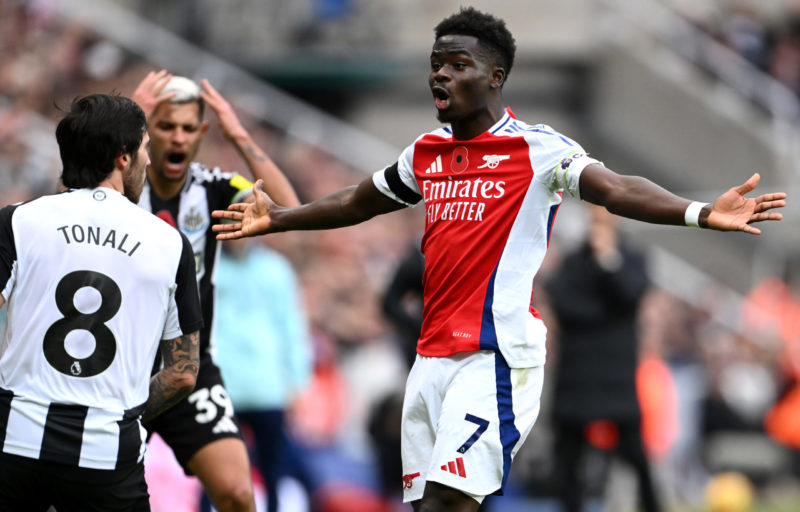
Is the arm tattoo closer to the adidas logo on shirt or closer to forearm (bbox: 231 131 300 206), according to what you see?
the adidas logo on shirt

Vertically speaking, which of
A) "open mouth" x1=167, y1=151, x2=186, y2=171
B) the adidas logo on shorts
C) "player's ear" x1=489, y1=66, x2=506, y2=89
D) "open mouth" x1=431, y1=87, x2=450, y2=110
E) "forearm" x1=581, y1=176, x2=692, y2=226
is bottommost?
the adidas logo on shorts

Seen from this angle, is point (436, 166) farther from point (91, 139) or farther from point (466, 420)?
point (91, 139)

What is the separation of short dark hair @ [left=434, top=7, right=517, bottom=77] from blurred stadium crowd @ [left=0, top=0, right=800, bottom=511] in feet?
17.9

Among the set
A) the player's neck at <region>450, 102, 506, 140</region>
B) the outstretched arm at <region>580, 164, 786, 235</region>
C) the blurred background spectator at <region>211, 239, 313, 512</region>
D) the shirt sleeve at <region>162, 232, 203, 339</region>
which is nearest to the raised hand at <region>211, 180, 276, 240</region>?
the shirt sleeve at <region>162, 232, 203, 339</region>

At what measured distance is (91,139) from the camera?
4.69 m

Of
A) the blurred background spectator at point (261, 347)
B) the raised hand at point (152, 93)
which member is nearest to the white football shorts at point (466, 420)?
the raised hand at point (152, 93)

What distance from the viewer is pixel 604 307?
945 centimetres

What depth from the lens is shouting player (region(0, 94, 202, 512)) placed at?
4.52m

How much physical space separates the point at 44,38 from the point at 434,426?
1116cm

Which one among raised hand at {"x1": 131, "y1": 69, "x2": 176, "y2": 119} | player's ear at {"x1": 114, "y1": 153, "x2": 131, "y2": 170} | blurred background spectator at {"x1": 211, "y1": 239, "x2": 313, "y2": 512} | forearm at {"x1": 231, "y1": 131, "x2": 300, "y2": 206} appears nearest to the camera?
player's ear at {"x1": 114, "y1": 153, "x2": 131, "y2": 170}

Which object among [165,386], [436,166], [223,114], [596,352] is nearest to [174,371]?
[165,386]

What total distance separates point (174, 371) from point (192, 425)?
3.84ft

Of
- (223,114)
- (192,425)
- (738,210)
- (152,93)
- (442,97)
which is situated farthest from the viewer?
(223,114)

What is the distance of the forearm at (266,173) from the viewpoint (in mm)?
6586
